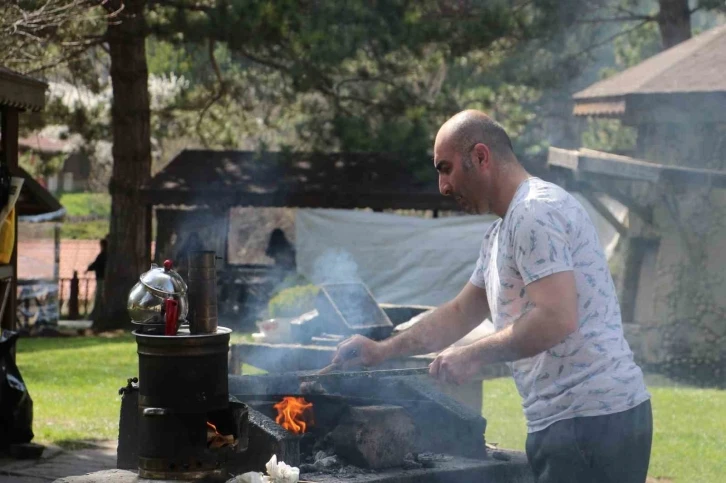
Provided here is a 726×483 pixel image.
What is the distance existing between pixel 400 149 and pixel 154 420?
598 inches

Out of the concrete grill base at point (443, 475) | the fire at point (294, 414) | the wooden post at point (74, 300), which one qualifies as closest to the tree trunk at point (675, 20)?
the wooden post at point (74, 300)

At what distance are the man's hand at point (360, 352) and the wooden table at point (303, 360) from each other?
129 inches

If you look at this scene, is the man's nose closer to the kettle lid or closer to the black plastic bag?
the kettle lid

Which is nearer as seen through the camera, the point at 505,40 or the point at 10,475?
the point at 10,475

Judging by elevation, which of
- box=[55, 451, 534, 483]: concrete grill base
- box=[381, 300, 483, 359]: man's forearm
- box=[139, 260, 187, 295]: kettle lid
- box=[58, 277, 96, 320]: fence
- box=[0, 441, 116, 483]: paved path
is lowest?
box=[0, 441, 116, 483]: paved path

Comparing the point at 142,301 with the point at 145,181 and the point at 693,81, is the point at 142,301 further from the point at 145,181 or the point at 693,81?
the point at 145,181

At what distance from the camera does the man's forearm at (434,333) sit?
4703 mm

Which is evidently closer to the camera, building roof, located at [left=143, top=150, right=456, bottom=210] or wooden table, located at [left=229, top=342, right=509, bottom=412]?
wooden table, located at [left=229, top=342, right=509, bottom=412]

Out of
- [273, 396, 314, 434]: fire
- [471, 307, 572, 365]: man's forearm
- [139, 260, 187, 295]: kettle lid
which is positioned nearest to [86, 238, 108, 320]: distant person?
[273, 396, 314, 434]: fire

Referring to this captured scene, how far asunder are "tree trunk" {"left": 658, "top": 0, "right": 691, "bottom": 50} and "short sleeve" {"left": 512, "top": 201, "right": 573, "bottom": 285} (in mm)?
18168

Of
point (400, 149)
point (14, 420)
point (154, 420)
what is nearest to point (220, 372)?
point (154, 420)

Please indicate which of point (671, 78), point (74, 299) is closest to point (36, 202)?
point (671, 78)

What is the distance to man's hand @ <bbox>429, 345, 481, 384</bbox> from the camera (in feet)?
12.9

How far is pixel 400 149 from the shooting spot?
1966cm
